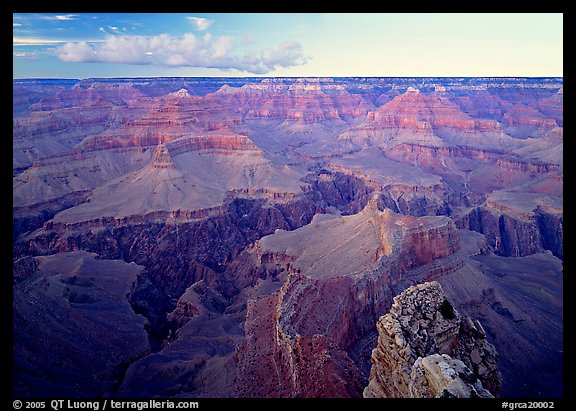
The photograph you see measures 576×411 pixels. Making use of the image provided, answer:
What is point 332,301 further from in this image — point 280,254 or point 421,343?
point 280,254

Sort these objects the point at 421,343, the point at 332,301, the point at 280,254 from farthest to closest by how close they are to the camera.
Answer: the point at 280,254
the point at 332,301
the point at 421,343

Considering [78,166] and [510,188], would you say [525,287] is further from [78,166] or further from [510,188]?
[78,166]

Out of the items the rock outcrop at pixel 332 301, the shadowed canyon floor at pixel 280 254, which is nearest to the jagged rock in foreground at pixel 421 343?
the shadowed canyon floor at pixel 280 254

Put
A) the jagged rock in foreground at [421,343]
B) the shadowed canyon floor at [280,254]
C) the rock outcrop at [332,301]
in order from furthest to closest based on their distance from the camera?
the shadowed canyon floor at [280,254] → the rock outcrop at [332,301] → the jagged rock in foreground at [421,343]

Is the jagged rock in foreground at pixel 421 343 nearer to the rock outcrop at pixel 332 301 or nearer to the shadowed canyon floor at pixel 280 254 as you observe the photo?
the shadowed canyon floor at pixel 280 254

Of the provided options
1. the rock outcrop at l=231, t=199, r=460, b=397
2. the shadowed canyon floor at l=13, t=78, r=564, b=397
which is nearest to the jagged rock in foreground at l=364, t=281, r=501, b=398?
A: the shadowed canyon floor at l=13, t=78, r=564, b=397

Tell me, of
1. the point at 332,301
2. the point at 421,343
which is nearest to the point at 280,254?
the point at 332,301

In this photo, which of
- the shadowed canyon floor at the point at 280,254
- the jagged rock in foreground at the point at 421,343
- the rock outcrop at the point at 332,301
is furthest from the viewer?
the shadowed canyon floor at the point at 280,254

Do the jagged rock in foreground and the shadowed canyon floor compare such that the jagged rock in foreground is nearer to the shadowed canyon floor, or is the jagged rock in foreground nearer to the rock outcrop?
the shadowed canyon floor

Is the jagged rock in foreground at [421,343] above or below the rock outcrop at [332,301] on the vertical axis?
above
